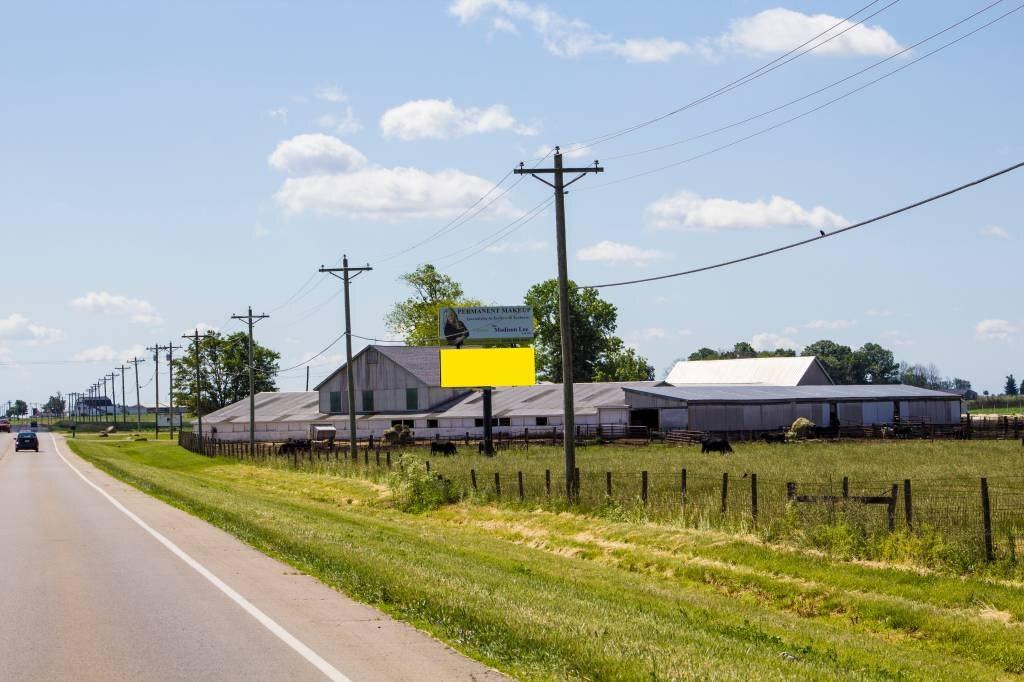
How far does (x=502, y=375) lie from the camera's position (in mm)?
72438

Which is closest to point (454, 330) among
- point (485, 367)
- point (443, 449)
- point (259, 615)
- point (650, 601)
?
point (485, 367)

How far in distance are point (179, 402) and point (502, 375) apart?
104 m

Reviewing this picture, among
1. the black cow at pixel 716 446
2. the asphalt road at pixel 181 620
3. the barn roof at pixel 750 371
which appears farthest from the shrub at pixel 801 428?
the asphalt road at pixel 181 620

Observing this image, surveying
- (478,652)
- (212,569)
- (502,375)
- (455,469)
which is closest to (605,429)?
(502,375)

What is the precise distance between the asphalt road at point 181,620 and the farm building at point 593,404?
60349 millimetres

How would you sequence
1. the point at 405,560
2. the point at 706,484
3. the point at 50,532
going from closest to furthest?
the point at 405,560 → the point at 50,532 → the point at 706,484

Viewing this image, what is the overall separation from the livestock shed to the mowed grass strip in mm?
49855

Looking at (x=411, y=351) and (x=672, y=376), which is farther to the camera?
(x=672, y=376)

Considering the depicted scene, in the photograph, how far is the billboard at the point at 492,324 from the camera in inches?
3314

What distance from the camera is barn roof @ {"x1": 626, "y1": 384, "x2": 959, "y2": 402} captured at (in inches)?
3187

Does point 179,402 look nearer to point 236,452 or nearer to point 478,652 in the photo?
point 236,452

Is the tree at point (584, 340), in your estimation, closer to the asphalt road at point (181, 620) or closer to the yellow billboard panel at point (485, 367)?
the yellow billboard panel at point (485, 367)

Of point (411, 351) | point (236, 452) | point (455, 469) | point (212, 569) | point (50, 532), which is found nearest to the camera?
point (212, 569)

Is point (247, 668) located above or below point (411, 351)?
below
